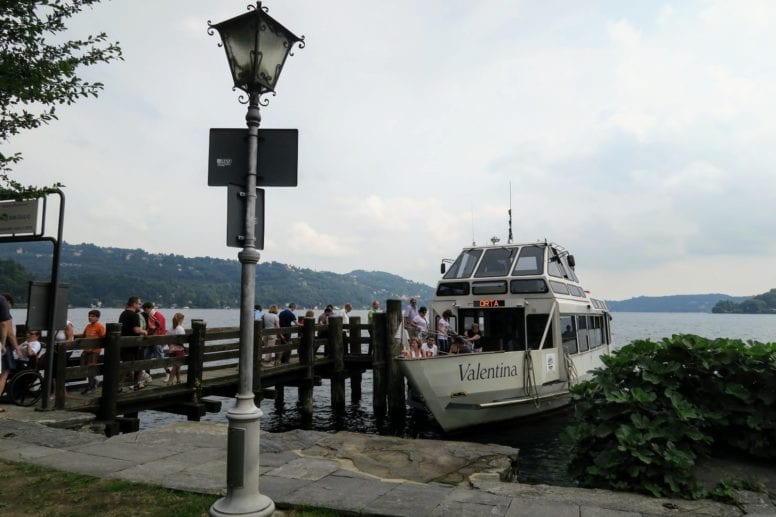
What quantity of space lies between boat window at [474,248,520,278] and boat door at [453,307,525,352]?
106 cm

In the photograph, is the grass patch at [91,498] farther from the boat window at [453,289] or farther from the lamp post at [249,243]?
the boat window at [453,289]

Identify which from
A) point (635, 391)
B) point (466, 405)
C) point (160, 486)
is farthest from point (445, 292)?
point (160, 486)

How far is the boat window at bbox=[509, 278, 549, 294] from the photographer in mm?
13773

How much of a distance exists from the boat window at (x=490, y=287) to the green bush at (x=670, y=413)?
814 centimetres

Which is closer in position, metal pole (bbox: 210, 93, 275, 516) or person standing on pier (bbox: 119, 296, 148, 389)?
metal pole (bbox: 210, 93, 275, 516)

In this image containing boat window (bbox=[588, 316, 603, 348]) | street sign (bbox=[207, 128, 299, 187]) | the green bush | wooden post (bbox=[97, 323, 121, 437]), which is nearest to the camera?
street sign (bbox=[207, 128, 299, 187])

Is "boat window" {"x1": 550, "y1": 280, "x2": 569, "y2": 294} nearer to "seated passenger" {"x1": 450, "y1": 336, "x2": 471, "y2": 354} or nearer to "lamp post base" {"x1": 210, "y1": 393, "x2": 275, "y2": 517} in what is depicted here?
"seated passenger" {"x1": 450, "y1": 336, "x2": 471, "y2": 354}

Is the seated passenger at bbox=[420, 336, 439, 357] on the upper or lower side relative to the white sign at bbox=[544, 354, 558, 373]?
upper

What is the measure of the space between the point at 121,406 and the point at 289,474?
5766 mm

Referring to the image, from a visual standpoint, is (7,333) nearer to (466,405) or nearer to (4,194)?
(4,194)

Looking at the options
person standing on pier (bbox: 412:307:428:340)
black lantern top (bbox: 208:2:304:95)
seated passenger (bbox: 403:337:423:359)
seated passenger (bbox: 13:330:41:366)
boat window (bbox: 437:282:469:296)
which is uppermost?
black lantern top (bbox: 208:2:304:95)

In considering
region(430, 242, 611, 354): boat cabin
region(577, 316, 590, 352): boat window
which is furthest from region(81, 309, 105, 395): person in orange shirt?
region(577, 316, 590, 352): boat window

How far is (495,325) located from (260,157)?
11.7m

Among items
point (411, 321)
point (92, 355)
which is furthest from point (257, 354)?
point (411, 321)
